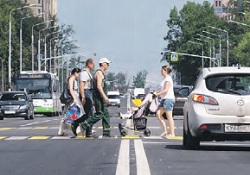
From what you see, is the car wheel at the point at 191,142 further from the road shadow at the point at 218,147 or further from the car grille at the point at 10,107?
the car grille at the point at 10,107

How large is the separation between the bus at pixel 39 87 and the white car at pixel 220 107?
156 feet

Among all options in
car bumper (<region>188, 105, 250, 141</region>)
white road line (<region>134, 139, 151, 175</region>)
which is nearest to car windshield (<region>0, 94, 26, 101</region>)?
white road line (<region>134, 139, 151, 175</region>)

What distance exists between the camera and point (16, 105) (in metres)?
57.5

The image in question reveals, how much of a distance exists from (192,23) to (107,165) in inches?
6324

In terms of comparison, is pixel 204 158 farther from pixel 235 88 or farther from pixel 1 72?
pixel 1 72

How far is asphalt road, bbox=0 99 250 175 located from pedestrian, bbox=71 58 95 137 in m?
2.36

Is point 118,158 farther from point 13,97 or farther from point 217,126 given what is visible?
point 13,97

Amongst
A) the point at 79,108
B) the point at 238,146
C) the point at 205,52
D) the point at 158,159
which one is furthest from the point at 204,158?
the point at 205,52

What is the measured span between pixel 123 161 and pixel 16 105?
41131 millimetres

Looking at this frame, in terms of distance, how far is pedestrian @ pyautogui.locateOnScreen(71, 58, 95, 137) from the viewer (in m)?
26.6

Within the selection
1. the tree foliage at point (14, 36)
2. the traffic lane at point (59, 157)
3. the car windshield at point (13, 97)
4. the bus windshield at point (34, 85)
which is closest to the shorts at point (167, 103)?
the traffic lane at point (59, 157)

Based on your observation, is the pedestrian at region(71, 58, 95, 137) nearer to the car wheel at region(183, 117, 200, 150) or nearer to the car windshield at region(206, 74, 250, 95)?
the car wheel at region(183, 117, 200, 150)

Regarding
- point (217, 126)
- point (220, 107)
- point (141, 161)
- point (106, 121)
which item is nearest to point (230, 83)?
point (220, 107)

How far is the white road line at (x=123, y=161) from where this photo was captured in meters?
14.9
